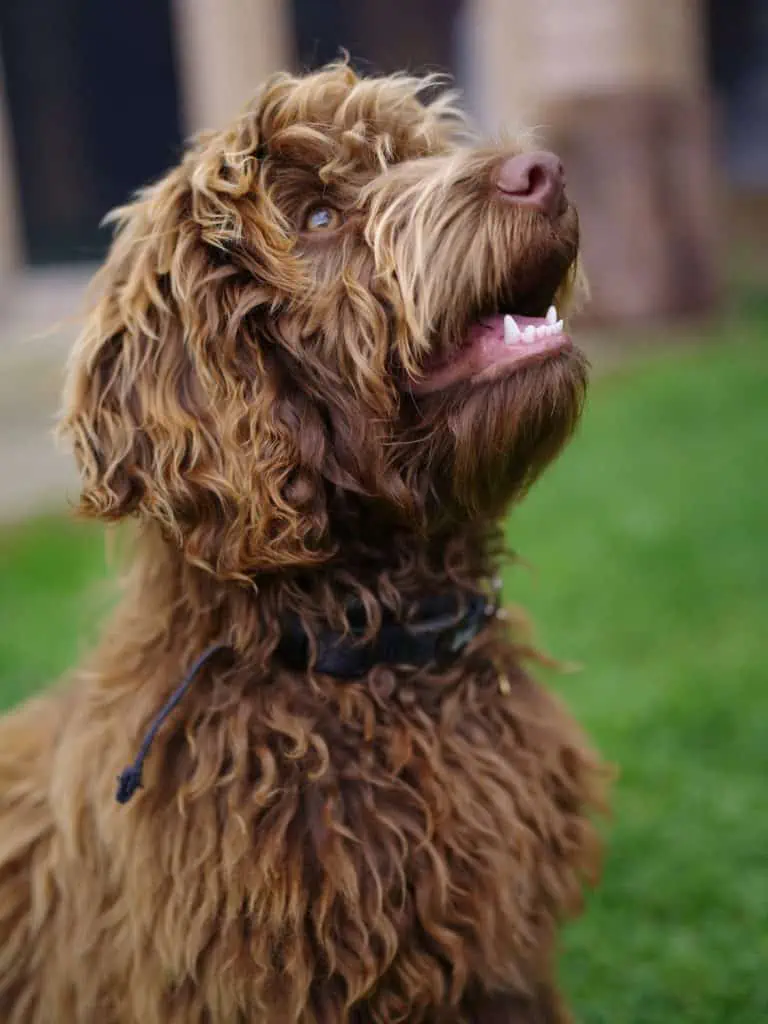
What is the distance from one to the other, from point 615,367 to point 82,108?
210 inches

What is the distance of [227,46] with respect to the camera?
32.7ft

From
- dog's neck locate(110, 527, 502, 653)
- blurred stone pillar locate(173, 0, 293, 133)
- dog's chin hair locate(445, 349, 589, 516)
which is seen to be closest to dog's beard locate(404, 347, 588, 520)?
dog's chin hair locate(445, 349, 589, 516)

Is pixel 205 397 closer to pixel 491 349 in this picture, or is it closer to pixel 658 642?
pixel 491 349

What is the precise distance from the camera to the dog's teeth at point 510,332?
222 centimetres

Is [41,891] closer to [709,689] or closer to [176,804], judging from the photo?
[176,804]

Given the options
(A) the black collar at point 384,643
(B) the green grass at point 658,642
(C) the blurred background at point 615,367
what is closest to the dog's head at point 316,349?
(A) the black collar at point 384,643

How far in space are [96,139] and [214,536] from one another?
9.73 m

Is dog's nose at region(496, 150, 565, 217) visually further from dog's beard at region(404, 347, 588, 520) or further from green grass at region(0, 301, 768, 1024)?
green grass at region(0, 301, 768, 1024)

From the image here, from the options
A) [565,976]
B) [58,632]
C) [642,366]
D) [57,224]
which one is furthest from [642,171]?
[565,976]

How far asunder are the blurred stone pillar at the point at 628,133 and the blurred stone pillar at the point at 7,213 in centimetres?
415

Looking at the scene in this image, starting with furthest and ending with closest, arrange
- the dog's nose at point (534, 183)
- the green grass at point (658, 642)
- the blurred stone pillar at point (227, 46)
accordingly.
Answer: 1. the blurred stone pillar at point (227, 46)
2. the green grass at point (658, 642)
3. the dog's nose at point (534, 183)

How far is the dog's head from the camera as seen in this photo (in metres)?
2.17

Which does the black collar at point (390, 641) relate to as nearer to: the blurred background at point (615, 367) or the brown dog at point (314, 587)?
the brown dog at point (314, 587)

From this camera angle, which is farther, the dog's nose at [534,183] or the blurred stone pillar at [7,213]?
the blurred stone pillar at [7,213]
